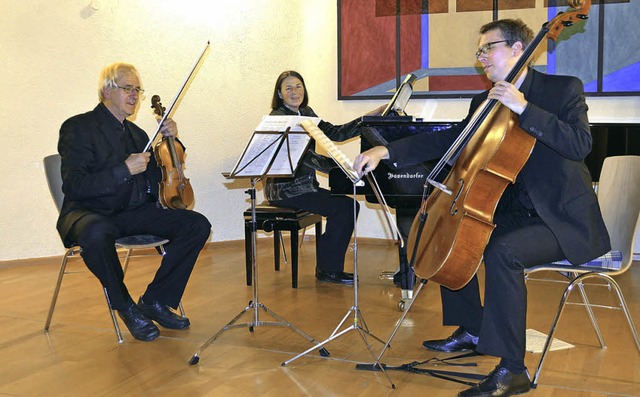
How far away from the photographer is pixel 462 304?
10.4 feet

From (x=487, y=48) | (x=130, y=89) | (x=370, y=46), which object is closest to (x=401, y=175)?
(x=487, y=48)

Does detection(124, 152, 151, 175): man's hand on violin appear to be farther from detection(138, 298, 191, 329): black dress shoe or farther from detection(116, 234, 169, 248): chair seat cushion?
detection(138, 298, 191, 329): black dress shoe

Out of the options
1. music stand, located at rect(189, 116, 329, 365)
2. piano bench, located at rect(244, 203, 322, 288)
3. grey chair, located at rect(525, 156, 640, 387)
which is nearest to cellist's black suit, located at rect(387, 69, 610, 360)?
grey chair, located at rect(525, 156, 640, 387)

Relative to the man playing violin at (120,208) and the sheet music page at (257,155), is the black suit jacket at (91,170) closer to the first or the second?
the man playing violin at (120,208)

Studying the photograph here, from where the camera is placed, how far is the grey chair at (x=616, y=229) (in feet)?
9.05

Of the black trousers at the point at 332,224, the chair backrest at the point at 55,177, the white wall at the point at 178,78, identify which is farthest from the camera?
the white wall at the point at 178,78

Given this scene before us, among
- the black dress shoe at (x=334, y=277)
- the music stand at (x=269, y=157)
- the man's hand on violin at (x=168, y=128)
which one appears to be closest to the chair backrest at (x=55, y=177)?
the man's hand on violin at (x=168, y=128)

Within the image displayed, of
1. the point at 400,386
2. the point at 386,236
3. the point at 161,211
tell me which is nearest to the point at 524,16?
the point at 386,236

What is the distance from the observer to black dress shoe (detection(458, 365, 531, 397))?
2.58 meters

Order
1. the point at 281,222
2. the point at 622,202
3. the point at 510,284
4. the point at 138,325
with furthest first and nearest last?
the point at 281,222 < the point at 138,325 < the point at 622,202 < the point at 510,284

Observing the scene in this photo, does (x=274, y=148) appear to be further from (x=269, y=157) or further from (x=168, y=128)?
(x=168, y=128)

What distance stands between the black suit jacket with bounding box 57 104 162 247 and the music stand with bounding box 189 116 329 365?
0.73 meters

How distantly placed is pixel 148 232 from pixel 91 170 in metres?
0.43

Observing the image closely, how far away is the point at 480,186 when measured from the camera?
247cm
